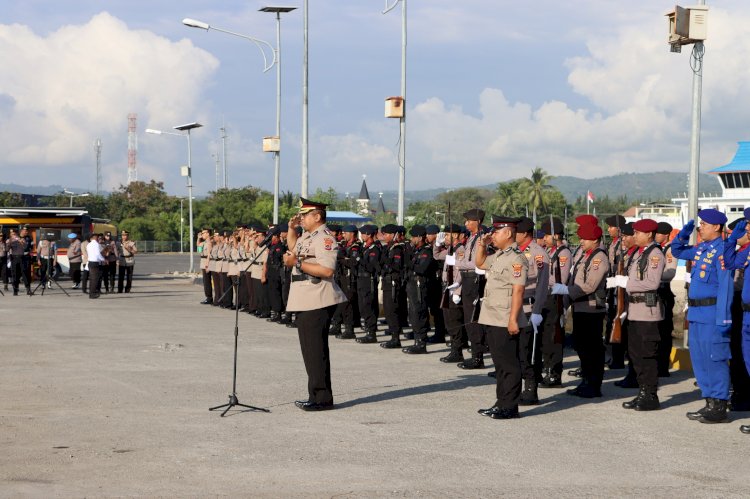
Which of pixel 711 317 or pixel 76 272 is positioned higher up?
pixel 711 317

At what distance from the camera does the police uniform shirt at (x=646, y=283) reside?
998cm

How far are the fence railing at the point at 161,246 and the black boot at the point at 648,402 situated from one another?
90.4 meters

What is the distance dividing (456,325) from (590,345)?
3.12 meters

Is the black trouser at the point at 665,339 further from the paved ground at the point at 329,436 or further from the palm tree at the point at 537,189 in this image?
the palm tree at the point at 537,189

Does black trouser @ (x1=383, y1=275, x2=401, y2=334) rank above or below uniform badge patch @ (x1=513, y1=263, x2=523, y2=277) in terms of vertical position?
below

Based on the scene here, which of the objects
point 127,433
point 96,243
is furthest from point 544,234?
point 96,243

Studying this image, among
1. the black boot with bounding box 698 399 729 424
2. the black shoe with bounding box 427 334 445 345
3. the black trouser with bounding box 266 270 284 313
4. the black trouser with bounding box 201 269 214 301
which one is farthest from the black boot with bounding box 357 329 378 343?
the black trouser with bounding box 201 269 214 301

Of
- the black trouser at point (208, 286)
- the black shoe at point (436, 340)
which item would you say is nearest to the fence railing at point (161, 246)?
the black trouser at point (208, 286)

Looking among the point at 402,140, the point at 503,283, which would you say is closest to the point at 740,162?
the point at 402,140

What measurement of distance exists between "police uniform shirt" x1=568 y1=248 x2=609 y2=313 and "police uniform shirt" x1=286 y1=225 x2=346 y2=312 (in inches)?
122

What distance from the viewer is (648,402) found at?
32.0 ft

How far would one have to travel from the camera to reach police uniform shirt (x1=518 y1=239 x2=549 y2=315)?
33.7 ft

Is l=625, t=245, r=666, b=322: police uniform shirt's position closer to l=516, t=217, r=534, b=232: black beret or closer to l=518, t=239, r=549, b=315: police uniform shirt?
l=518, t=239, r=549, b=315: police uniform shirt

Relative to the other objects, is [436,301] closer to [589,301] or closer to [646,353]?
[589,301]
